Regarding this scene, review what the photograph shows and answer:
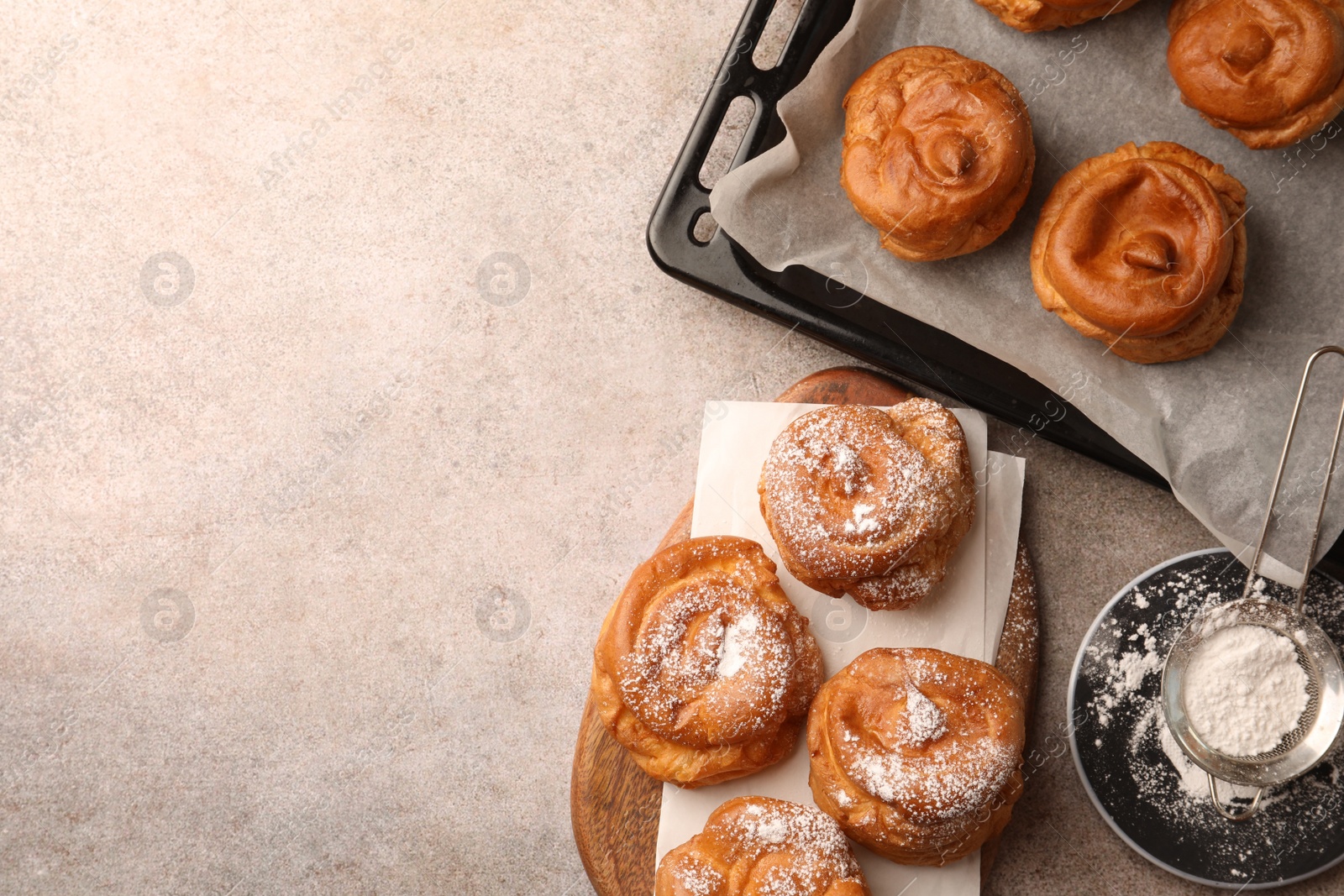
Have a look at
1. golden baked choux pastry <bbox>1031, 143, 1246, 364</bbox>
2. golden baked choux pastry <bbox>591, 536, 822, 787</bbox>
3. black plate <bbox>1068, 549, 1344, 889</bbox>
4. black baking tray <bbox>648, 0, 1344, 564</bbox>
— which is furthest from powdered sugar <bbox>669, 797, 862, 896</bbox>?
golden baked choux pastry <bbox>1031, 143, 1246, 364</bbox>

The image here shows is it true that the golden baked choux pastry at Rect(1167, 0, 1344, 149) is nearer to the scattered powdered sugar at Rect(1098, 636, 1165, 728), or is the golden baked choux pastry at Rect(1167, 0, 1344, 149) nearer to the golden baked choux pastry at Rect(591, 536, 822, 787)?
the scattered powdered sugar at Rect(1098, 636, 1165, 728)

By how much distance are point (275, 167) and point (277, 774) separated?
167cm

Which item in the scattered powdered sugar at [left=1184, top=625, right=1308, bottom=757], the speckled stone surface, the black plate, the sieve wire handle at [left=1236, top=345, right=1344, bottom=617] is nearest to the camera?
the sieve wire handle at [left=1236, top=345, right=1344, bottom=617]

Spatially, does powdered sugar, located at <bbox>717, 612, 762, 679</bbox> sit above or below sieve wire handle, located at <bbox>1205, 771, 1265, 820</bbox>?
above

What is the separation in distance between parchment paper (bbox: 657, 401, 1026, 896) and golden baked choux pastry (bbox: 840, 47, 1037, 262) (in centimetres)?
47

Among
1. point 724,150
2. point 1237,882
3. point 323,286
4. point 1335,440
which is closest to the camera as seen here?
point 1335,440

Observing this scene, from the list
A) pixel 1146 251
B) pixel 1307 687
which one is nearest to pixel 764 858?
pixel 1307 687

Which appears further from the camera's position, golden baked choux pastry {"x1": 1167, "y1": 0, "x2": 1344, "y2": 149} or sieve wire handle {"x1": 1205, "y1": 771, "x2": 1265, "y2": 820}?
sieve wire handle {"x1": 1205, "y1": 771, "x2": 1265, "y2": 820}

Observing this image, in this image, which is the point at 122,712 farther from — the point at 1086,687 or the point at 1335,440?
the point at 1335,440

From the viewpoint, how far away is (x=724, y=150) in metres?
2.35

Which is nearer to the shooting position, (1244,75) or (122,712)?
(1244,75)

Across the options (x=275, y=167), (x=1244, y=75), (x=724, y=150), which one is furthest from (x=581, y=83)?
(x=1244, y=75)

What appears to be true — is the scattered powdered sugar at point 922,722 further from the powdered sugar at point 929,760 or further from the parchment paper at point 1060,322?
the parchment paper at point 1060,322

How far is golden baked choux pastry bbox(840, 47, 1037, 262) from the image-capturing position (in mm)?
1956
